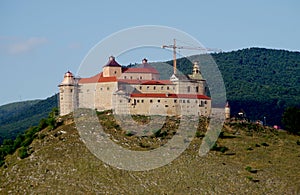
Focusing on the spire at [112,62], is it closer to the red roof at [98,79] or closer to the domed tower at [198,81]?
the red roof at [98,79]

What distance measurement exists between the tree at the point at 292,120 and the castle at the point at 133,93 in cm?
1374

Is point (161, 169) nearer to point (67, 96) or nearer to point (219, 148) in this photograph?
point (219, 148)

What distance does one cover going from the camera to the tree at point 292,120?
115438 mm

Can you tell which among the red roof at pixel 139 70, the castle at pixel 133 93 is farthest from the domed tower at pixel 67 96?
the red roof at pixel 139 70

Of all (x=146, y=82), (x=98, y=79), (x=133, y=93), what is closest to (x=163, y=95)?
(x=146, y=82)

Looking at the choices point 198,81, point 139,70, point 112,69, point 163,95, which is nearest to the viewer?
point 163,95

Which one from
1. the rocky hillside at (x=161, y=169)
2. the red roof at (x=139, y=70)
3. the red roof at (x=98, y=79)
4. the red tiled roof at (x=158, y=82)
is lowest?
the rocky hillside at (x=161, y=169)

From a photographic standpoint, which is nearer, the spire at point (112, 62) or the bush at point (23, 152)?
the bush at point (23, 152)

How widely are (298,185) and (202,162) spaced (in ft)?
45.5

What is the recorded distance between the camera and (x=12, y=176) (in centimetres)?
9731

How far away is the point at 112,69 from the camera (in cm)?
11706

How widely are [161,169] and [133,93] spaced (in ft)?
72.4

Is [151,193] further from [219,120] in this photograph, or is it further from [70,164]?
[219,120]

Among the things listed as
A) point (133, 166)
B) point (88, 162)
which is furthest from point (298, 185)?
point (88, 162)
